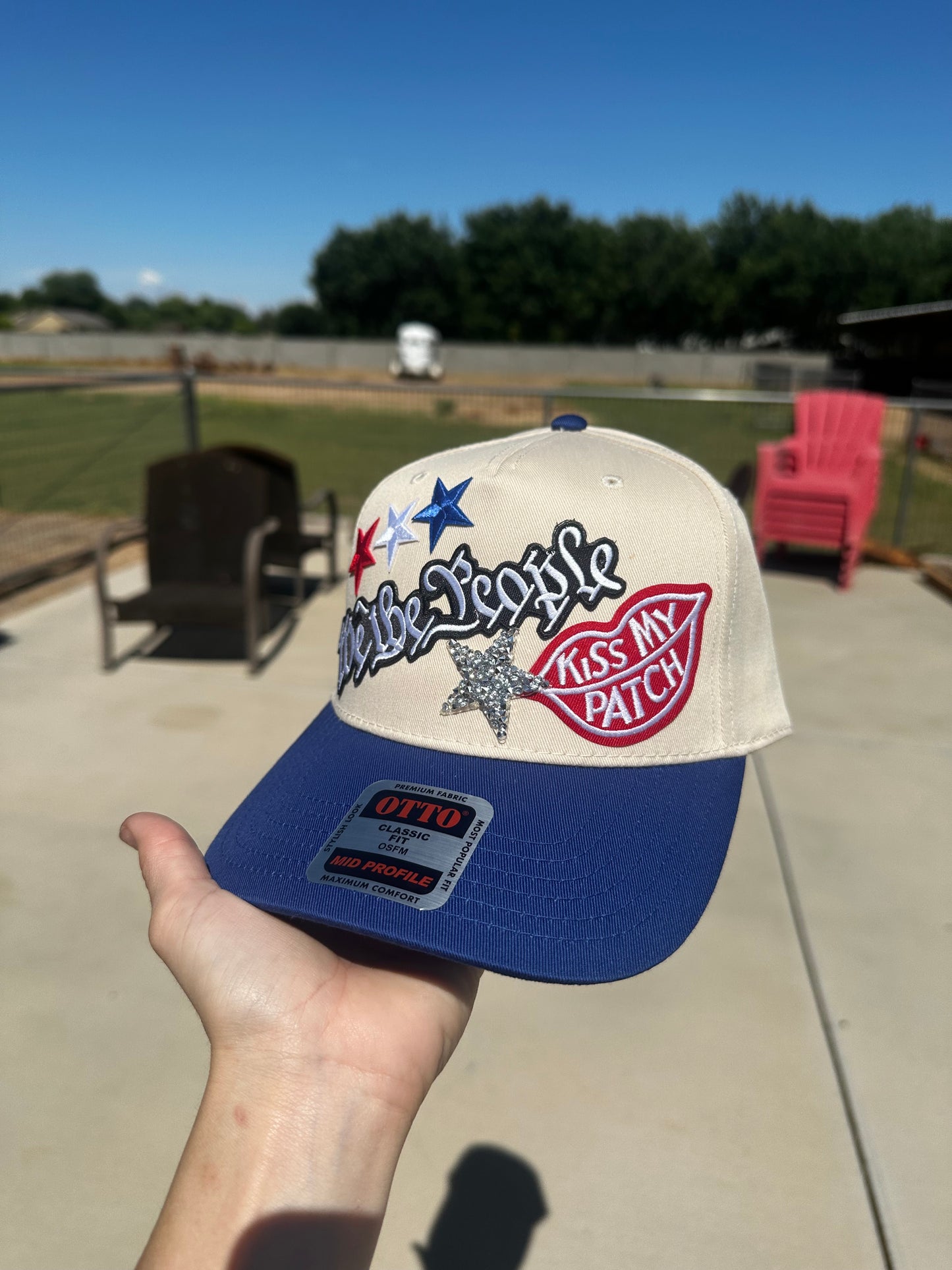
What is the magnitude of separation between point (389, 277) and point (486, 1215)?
199 ft

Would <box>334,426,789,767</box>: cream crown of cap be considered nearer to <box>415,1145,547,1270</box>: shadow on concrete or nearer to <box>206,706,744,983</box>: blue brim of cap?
<box>206,706,744,983</box>: blue brim of cap

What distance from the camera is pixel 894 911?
254 centimetres

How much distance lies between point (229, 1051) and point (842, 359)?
40221mm

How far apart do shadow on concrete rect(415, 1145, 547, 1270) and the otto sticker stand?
0.96 metres

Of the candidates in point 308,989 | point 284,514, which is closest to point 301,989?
point 308,989

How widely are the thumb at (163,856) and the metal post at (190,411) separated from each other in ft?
21.0

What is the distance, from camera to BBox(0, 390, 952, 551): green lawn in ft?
27.8

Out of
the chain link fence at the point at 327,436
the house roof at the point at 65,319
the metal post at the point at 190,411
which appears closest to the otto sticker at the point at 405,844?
the chain link fence at the point at 327,436

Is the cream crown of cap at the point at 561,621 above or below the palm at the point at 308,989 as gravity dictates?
above

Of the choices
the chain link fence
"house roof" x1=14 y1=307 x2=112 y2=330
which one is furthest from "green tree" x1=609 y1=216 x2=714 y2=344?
"house roof" x1=14 y1=307 x2=112 y2=330

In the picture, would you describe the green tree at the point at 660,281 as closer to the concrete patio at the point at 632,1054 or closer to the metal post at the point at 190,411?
the metal post at the point at 190,411

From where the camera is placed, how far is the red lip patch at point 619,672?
1270 millimetres

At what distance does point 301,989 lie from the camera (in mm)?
1072

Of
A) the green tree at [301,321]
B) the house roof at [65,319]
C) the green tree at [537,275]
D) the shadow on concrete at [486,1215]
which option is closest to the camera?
the shadow on concrete at [486,1215]
